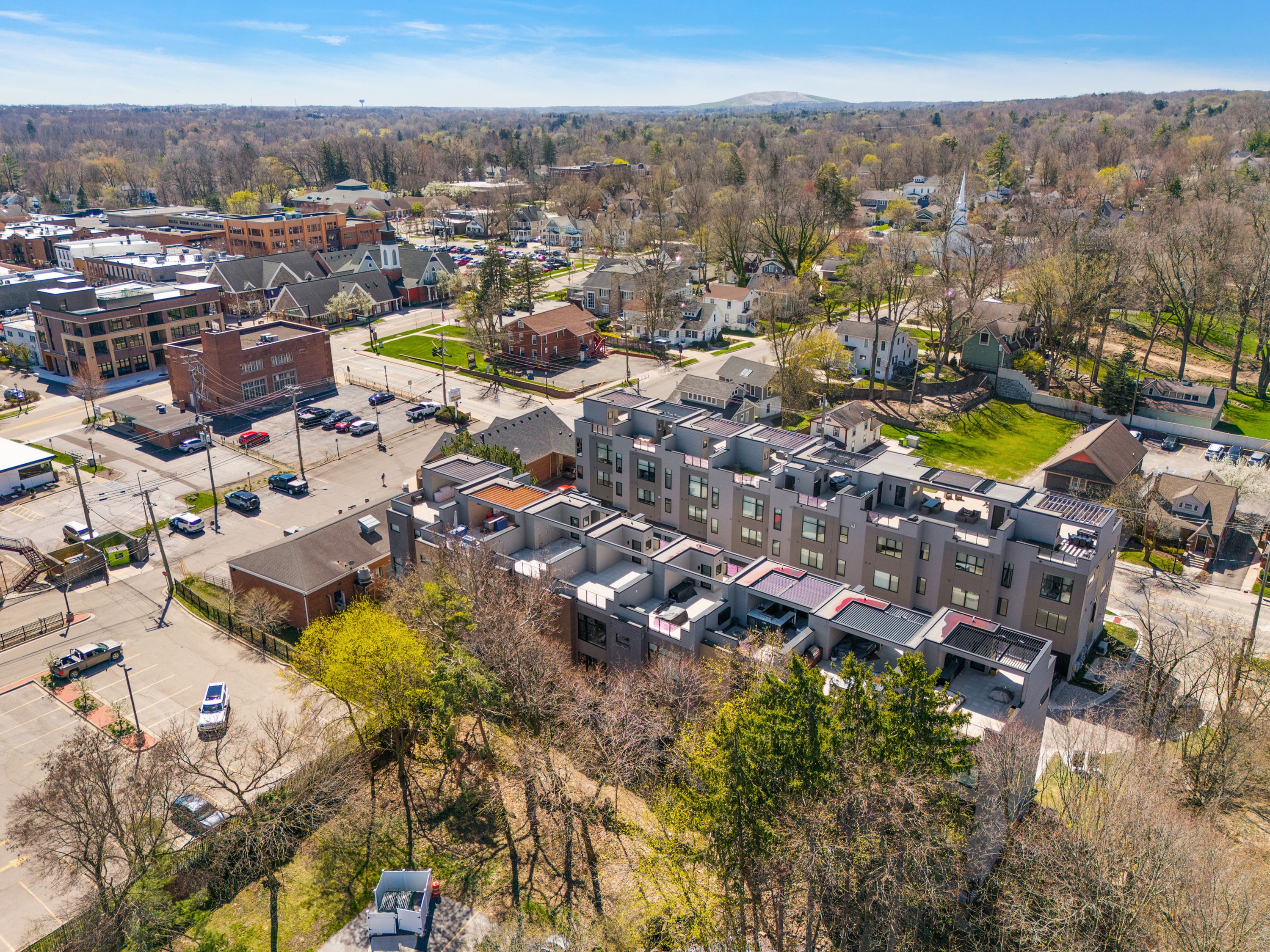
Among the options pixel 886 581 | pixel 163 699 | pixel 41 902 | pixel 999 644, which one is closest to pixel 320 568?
pixel 163 699

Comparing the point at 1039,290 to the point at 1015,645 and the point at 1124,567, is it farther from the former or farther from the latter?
the point at 1015,645

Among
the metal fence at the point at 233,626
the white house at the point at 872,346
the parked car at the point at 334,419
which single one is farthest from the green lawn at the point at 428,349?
the metal fence at the point at 233,626

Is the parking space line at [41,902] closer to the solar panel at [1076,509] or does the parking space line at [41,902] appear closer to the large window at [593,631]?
the large window at [593,631]

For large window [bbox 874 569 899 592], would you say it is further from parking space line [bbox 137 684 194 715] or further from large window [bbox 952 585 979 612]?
parking space line [bbox 137 684 194 715]

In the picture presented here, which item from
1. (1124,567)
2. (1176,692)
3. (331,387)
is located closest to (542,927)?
(1176,692)

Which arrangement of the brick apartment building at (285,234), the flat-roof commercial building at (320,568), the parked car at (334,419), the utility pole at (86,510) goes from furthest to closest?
the brick apartment building at (285,234) < the parked car at (334,419) < the utility pole at (86,510) < the flat-roof commercial building at (320,568)

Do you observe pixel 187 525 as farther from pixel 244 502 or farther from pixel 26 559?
pixel 26 559

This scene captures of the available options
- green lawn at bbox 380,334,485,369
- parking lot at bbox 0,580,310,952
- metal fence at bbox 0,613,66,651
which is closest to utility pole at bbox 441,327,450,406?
green lawn at bbox 380,334,485,369
